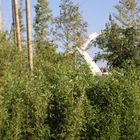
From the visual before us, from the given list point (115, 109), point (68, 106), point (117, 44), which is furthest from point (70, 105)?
point (117, 44)

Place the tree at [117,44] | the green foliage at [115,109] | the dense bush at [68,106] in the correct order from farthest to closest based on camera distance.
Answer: the tree at [117,44] → the green foliage at [115,109] → the dense bush at [68,106]

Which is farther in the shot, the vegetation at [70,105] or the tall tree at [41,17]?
the tall tree at [41,17]

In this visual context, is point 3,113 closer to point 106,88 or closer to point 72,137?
point 72,137

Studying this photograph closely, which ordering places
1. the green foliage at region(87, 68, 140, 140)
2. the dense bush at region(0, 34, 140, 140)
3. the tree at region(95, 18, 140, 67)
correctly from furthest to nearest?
the tree at region(95, 18, 140, 67) → the green foliage at region(87, 68, 140, 140) → the dense bush at region(0, 34, 140, 140)

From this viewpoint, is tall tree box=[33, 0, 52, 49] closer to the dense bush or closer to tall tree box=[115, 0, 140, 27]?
tall tree box=[115, 0, 140, 27]

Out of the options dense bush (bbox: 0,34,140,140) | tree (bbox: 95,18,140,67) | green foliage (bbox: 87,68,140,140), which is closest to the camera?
dense bush (bbox: 0,34,140,140)

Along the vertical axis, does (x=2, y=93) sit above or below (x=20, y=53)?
Answer: below

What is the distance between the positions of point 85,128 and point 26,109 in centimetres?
117

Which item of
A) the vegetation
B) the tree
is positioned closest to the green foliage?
the vegetation

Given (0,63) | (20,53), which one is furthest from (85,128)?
(20,53)

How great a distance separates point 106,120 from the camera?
9375 mm

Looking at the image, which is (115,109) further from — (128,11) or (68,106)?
(128,11)

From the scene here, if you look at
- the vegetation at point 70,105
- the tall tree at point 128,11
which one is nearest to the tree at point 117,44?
the tall tree at point 128,11

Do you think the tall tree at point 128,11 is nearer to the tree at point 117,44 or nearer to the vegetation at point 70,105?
the tree at point 117,44
